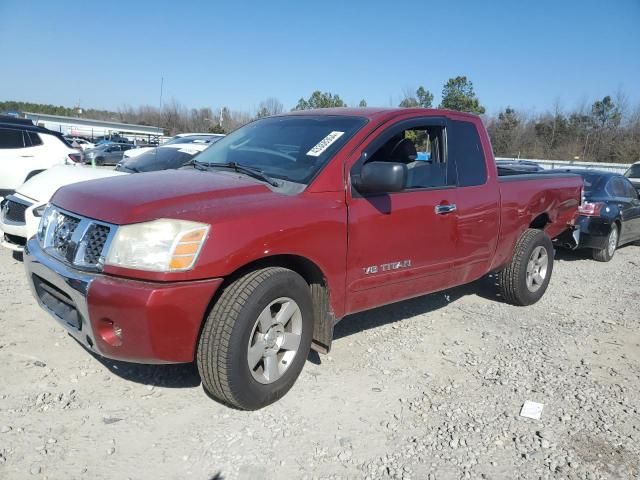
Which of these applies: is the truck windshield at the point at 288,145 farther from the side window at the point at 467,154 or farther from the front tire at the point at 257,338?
the side window at the point at 467,154

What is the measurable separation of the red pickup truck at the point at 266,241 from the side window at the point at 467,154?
0.06 ft

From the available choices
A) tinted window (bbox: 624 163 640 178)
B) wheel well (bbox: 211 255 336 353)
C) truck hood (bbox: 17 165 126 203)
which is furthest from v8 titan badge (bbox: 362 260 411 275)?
tinted window (bbox: 624 163 640 178)

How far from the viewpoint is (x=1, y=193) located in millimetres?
8133

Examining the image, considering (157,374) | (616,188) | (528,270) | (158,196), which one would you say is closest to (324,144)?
(158,196)

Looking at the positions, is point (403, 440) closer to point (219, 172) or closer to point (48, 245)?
point (219, 172)

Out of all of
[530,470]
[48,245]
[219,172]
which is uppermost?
[219,172]

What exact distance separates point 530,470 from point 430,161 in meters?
2.48

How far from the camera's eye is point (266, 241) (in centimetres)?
291

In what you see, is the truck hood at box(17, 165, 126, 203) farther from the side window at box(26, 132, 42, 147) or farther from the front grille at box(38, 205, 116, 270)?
the side window at box(26, 132, 42, 147)

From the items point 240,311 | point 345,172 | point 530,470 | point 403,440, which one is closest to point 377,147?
point 345,172

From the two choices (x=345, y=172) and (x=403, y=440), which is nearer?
(x=403, y=440)

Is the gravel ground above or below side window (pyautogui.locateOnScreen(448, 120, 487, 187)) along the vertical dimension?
below

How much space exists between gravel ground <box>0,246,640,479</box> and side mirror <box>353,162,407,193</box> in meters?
1.36

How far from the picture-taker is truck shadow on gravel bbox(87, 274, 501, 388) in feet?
11.3
